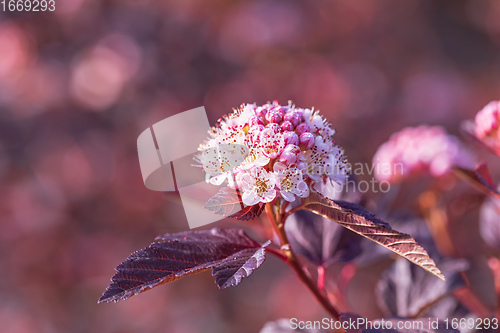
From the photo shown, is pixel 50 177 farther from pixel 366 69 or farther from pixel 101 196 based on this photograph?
pixel 366 69

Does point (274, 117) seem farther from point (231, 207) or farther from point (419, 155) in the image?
point (419, 155)

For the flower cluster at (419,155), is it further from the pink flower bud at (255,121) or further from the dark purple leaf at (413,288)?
the pink flower bud at (255,121)

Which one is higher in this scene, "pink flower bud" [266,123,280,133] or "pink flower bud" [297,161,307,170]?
"pink flower bud" [266,123,280,133]

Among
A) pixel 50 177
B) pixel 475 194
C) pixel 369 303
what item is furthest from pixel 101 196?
pixel 475 194

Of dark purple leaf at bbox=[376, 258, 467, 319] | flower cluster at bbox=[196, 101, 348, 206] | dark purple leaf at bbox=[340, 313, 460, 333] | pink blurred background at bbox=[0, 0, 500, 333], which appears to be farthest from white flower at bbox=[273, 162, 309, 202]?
pink blurred background at bbox=[0, 0, 500, 333]

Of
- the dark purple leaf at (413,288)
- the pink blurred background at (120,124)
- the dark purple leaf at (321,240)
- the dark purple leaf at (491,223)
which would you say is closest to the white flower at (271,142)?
the dark purple leaf at (321,240)

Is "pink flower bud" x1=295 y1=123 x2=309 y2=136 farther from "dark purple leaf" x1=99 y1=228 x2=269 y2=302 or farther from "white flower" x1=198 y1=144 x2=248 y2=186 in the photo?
"dark purple leaf" x1=99 y1=228 x2=269 y2=302
